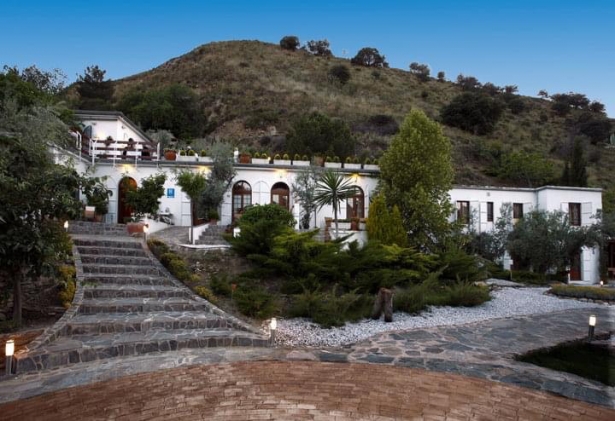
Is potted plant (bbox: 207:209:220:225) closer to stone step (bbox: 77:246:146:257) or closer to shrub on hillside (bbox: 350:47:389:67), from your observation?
stone step (bbox: 77:246:146:257)

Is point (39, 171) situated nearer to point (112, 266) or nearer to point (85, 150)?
point (112, 266)

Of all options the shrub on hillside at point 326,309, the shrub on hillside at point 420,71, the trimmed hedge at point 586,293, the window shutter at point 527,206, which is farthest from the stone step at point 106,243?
the shrub on hillside at point 420,71

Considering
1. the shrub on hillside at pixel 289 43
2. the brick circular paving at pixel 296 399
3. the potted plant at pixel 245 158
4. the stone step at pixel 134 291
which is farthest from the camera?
the shrub on hillside at pixel 289 43

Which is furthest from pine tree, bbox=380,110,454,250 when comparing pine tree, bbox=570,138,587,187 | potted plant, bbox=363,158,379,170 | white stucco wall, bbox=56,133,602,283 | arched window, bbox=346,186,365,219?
pine tree, bbox=570,138,587,187

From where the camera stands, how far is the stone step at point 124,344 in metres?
5.36

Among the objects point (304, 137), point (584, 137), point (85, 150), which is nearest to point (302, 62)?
point (304, 137)

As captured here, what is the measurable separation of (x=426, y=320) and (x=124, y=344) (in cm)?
621

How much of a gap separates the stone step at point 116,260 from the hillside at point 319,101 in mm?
23769

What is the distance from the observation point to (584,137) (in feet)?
132

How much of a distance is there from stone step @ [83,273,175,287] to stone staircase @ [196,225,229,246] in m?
3.70

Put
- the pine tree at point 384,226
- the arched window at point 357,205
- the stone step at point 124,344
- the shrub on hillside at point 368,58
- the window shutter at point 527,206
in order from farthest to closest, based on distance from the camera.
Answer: the shrub on hillside at point 368,58, the window shutter at point 527,206, the arched window at point 357,205, the pine tree at point 384,226, the stone step at point 124,344

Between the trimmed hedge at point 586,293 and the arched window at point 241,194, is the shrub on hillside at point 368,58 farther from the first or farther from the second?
the trimmed hedge at point 586,293

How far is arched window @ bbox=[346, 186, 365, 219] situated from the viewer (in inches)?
792

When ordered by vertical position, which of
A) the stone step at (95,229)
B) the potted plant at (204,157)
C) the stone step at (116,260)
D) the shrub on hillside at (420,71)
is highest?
the shrub on hillside at (420,71)
